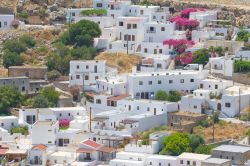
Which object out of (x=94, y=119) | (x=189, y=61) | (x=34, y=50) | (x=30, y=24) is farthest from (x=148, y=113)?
(x=30, y=24)

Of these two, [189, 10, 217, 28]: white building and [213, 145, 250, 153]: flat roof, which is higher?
[189, 10, 217, 28]: white building

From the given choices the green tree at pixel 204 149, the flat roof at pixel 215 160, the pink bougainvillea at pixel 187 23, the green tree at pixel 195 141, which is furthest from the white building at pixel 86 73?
the flat roof at pixel 215 160

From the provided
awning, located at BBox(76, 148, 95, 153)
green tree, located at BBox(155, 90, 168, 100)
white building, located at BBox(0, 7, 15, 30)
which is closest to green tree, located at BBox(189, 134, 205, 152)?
awning, located at BBox(76, 148, 95, 153)

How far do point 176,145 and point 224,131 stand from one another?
3.12 m

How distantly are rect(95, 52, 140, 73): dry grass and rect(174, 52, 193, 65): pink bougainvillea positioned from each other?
6.38 feet

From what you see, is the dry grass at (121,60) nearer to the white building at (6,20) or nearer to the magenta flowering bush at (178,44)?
the magenta flowering bush at (178,44)

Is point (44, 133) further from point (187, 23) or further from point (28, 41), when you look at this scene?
point (187, 23)

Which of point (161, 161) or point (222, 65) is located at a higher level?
point (222, 65)

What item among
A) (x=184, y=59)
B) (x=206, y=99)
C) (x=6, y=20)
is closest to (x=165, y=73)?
(x=206, y=99)

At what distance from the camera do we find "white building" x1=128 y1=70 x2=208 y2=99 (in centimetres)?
6562

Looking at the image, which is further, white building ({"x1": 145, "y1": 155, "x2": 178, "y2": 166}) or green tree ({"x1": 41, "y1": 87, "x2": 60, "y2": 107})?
green tree ({"x1": 41, "y1": 87, "x2": 60, "y2": 107})

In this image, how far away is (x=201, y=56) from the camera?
6888cm

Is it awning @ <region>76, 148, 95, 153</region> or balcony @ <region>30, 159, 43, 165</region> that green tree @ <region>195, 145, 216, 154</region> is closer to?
awning @ <region>76, 148, 95, 153</region>

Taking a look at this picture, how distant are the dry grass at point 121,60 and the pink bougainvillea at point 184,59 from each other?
1945 millimetres
